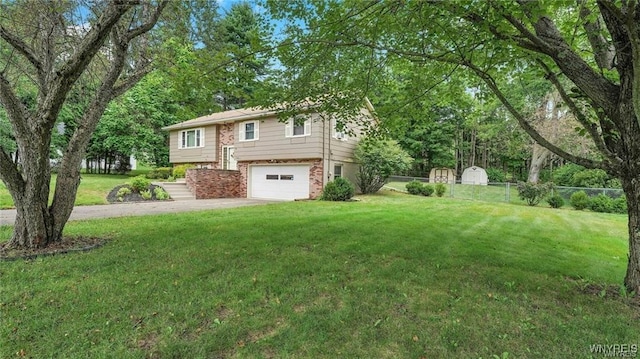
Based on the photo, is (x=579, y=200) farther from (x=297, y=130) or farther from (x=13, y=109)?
(x=13, y=109)

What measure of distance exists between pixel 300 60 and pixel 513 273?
4431 millimetres

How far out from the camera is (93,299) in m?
3.29

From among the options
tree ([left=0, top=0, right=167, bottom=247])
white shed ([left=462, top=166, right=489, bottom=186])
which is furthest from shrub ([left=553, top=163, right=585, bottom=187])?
tree ([left=0, top=0, right=167, bottom=247])

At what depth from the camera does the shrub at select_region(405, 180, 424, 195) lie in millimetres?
17547

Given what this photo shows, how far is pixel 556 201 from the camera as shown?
14555mm

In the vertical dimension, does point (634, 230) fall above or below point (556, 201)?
above

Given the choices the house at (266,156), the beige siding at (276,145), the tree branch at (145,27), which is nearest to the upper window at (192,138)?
the house at (266,156)

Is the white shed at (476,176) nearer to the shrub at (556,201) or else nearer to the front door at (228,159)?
the shrub at (556,201)

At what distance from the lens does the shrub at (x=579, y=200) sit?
14.0 m

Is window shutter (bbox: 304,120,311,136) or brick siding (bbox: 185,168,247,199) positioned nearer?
window shutter (bbox: 304,120,311,136)

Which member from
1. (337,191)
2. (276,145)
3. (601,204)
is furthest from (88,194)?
(601,204)

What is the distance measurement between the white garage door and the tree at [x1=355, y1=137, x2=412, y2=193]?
2.99 m

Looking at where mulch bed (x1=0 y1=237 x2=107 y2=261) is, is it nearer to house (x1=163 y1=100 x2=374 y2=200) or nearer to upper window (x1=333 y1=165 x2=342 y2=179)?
house (x1=163 y1=100 x2=374 y2=200)

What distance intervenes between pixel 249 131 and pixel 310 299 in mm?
14618
